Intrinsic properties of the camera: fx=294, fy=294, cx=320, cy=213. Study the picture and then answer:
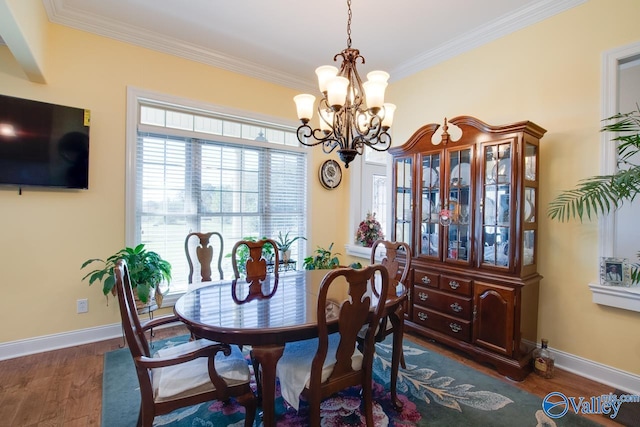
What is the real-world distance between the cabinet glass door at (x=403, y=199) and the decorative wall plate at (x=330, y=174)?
1.28 metres

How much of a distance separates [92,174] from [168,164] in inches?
27.4

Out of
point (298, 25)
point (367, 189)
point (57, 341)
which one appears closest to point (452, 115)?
point (367, 189)

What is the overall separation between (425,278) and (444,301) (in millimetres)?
278

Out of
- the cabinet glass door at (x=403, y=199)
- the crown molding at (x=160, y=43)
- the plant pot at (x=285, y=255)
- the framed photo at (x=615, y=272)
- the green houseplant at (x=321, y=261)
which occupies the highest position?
the crown molding at (x=160, y=43)

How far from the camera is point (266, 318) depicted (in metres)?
1.59

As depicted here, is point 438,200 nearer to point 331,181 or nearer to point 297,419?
point 331,181

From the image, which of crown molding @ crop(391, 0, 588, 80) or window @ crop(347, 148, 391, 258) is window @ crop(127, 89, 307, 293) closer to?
Result: window @ crop(347, 148, 391, 258)

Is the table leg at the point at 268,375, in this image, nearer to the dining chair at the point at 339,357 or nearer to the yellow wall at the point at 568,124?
the dining chair at the point at 339,357

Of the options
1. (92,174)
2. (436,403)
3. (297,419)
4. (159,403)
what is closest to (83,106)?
(92,174)

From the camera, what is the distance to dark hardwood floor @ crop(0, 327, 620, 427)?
1.88 metres

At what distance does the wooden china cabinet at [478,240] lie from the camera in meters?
2.40

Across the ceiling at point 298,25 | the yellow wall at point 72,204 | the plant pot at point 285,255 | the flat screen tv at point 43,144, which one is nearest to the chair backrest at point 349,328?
the plant pot at point 285,255

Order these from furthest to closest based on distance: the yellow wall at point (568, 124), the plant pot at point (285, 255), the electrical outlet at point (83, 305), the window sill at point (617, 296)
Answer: the plant pot at point (285, 255) → the electrical outlet at point (83, 305) → the yellow wall at point (568, 124) → the window sill at point (617, 296)

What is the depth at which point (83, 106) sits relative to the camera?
281cm
